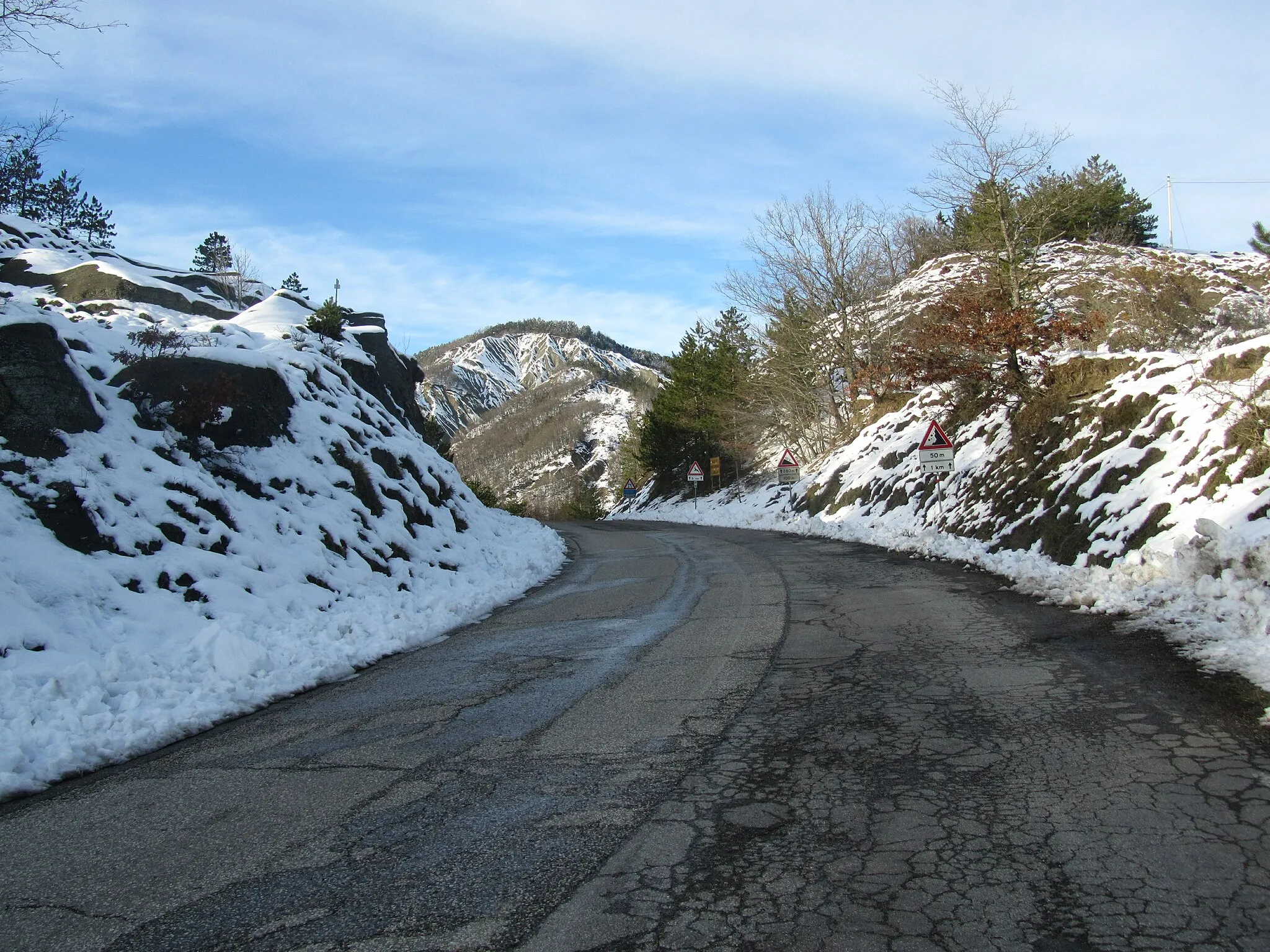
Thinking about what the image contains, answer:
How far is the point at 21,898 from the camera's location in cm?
325

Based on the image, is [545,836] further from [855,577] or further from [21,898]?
[855,577]

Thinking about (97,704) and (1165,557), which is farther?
(1165,557)

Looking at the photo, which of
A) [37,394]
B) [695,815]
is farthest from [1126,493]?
[37,394]

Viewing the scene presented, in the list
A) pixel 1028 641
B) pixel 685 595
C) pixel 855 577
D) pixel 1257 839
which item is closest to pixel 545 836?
pixel 1257 839

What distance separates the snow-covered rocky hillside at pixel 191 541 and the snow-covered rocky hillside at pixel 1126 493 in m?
7.28

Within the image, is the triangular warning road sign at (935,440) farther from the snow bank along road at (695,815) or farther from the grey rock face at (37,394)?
the grey rock face at (37,394)

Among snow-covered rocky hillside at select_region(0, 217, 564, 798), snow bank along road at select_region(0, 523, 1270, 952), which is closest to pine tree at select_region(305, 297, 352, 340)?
snow-covered rocky hillside at select_region(0, 217, 564, 798)

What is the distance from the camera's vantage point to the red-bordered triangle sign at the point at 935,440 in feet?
57.6

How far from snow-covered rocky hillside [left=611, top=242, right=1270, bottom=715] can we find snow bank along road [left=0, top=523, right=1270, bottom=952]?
1.27 m

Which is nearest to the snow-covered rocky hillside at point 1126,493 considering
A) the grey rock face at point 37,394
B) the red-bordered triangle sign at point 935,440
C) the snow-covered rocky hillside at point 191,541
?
the red-bordered triangle sign at point 935,440

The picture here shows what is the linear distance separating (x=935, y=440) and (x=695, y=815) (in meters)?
15.4

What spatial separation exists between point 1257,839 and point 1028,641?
4.16m

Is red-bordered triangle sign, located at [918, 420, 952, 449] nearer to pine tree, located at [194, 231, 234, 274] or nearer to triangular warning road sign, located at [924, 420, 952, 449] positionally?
triangular warning road sign, located at [924, 420, 952, 449]

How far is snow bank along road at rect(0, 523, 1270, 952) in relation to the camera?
286cm
